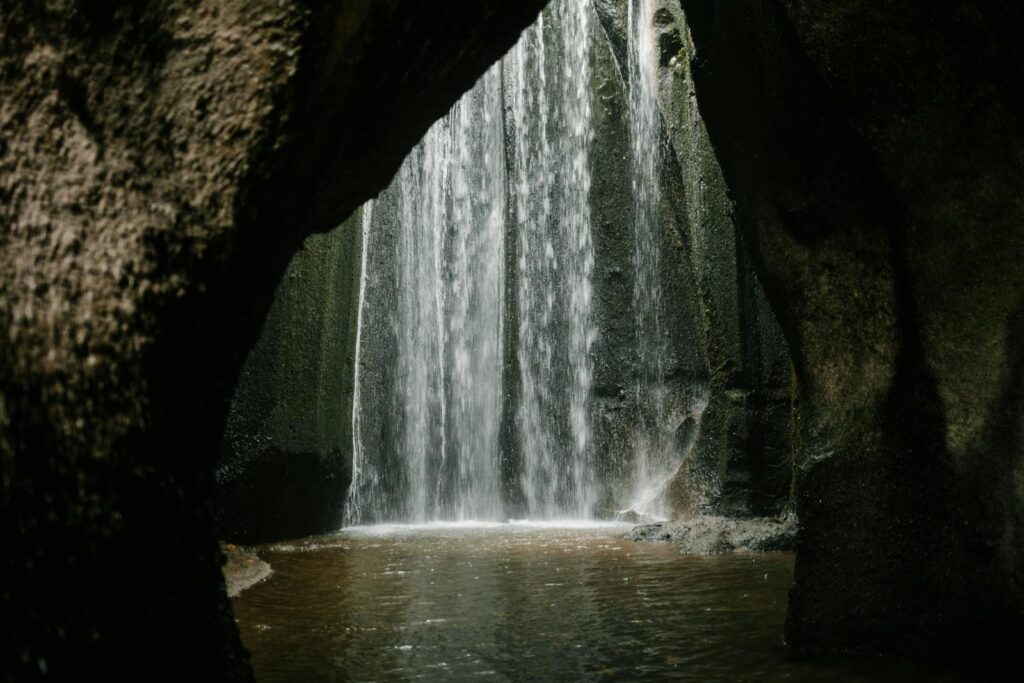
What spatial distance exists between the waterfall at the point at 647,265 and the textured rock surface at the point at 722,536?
116 inches

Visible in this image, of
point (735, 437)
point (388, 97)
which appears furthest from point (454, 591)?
point (735, 437)

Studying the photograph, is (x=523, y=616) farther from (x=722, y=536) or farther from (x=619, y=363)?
(x=619, y=363)

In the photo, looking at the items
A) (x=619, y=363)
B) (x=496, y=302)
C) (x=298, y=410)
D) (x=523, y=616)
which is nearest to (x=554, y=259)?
(x=496, y=302)

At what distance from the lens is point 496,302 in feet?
43.0

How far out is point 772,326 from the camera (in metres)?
8.91

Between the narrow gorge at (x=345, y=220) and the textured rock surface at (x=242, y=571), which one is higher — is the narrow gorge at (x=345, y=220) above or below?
above

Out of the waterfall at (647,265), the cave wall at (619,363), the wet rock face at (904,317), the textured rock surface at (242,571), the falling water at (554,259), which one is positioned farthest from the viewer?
the falling water at (554,259)

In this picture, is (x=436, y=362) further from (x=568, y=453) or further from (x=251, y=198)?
(x=251, y=198)

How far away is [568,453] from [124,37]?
10.2 metres

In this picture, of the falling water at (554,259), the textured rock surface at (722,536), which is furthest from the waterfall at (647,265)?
the textured rock surface at (722,536)

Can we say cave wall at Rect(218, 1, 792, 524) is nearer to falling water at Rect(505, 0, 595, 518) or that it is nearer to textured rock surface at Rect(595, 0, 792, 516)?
textured rock surface at Rect(595, 0, 792, 516)

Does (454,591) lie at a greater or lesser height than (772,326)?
lesser

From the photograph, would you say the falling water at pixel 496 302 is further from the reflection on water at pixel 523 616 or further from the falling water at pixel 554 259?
the reflection on water at pixel 523 616

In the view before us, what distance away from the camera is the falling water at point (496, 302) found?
1208cm
